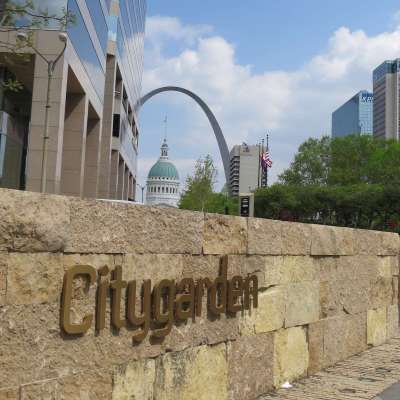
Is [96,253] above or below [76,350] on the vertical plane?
above

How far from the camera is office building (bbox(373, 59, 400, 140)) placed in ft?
356

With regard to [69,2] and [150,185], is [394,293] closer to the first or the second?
[69,2]

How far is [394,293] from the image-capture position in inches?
364

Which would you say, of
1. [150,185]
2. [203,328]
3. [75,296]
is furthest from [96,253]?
[150,185]

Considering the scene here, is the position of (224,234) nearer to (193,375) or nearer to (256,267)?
(256,267)

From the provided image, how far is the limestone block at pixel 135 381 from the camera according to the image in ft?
12.7

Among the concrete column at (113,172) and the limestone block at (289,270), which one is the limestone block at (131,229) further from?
the concrete column at (113,172)

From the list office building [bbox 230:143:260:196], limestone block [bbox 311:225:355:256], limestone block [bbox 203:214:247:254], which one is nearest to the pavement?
limestone block [bbox 311:225:355:256]

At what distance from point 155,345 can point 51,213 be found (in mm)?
1460

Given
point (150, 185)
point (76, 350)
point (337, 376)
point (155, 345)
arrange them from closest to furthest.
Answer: point (76, 350) → point (155, 345) → point (337, 376) → point (150, 185)

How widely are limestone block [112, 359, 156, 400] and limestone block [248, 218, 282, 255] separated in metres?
1.75

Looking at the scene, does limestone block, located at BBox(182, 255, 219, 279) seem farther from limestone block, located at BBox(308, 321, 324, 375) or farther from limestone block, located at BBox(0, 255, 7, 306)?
limestone block, located at BBox(308, 321, 324, 375)

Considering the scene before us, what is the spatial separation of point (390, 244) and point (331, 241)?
2472mm

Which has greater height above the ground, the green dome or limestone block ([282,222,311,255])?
the green dome
